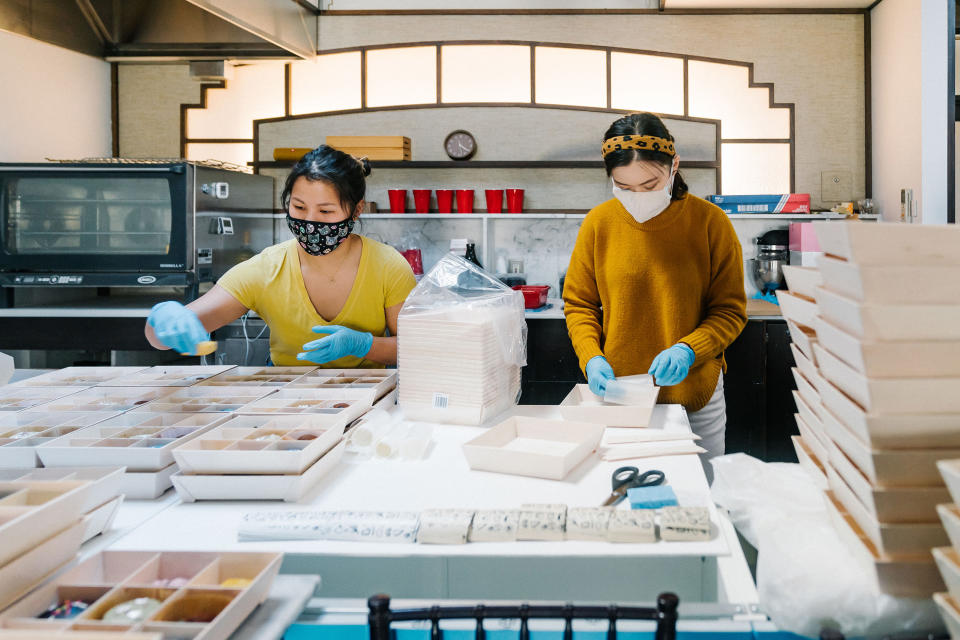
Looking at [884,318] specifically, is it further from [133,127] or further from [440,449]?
[133,127]

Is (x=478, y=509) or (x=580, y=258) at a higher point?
(x=580, y=258)

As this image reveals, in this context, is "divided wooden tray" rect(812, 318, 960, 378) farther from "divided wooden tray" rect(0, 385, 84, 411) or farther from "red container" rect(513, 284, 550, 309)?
"red container" rect(513, 284, 550, 309)

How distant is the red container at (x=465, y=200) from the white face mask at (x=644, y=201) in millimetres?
2186

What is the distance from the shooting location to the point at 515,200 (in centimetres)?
435

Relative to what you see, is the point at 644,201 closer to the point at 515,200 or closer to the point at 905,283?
the point at 905,283

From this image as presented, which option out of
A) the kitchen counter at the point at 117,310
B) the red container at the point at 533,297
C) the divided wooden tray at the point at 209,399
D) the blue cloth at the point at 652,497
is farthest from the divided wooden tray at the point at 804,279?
the red container at the point at 533,297

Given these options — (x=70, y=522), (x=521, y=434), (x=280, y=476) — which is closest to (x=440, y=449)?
(x=521, y=434)

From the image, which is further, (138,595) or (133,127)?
(133,127)

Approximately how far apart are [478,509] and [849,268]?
67 cm

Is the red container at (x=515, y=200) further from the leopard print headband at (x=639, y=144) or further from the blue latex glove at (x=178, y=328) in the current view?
the blue latex glove at (x=178, y=328)

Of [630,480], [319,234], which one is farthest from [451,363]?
[319,234]

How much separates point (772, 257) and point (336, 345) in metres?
3.08

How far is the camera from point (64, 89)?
418 centimetres

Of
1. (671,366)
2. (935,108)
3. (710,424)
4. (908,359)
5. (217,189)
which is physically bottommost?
(710,424)
